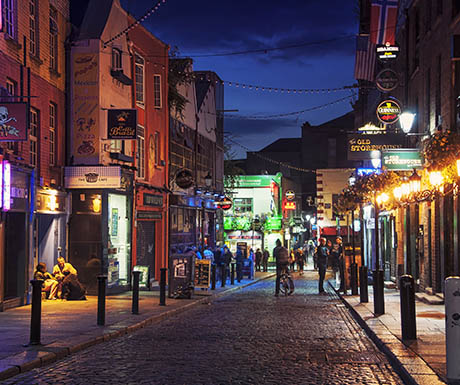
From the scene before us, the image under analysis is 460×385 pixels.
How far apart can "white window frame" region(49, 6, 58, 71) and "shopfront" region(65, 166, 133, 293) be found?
310 cm

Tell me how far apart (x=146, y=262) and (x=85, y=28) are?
958cm

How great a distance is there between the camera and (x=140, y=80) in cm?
2709

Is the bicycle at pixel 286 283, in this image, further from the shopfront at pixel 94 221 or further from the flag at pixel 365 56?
the flag at pixel 365 56

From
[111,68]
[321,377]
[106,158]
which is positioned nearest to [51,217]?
[106,158]

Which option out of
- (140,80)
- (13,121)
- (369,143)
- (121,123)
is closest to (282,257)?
(369,143)

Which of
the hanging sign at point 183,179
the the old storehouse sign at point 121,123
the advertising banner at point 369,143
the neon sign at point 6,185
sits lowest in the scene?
the neon sign at point 6,185

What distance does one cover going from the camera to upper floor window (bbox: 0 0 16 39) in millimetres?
17781

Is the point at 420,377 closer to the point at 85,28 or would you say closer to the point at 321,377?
the point at 321,377

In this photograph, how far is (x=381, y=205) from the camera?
26.8 m

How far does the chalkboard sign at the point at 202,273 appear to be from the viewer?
2425 centimetres

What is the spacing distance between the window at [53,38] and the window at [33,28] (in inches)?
53.0

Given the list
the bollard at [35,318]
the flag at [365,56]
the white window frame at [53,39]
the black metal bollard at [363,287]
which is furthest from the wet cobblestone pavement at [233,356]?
the flag at [365,56]

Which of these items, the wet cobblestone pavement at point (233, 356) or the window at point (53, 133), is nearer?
the wet cobblestone pavement at point (233, 356)

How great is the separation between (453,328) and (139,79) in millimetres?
20595
